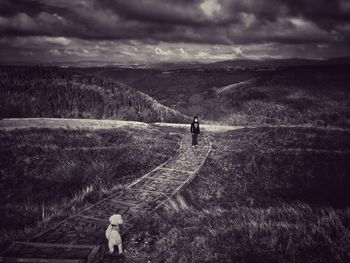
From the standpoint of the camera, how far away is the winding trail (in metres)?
6.40

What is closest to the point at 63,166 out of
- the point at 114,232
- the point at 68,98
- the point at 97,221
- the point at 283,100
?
the point at 97,221

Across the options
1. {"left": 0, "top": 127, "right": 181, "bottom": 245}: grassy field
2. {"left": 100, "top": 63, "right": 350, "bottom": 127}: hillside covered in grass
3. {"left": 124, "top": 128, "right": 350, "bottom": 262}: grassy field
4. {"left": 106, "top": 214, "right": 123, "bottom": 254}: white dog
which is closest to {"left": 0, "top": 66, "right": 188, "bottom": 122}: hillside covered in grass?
{"left": 0, "top": 127, "right": 181, "bottom": 245}: grassy field

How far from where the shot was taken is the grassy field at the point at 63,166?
10141 millimetres

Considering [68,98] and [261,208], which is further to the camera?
[68,98]

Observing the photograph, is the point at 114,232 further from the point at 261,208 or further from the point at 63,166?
the point at 63,166

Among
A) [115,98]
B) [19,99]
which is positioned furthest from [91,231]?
[115,98]

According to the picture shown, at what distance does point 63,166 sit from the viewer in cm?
1418

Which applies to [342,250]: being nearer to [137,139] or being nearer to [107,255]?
[107,255]

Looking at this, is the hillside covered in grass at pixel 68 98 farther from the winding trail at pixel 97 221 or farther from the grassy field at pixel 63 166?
the winding trail at pixel 97 221

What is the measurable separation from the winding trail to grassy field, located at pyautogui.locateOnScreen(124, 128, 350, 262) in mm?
559

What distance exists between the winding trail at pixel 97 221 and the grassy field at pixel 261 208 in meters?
0.56

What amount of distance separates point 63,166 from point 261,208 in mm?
9054

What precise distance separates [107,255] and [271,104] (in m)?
48.8

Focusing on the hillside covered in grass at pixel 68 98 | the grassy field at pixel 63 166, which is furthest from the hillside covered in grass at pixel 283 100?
the grassy field at pixel 63 166
